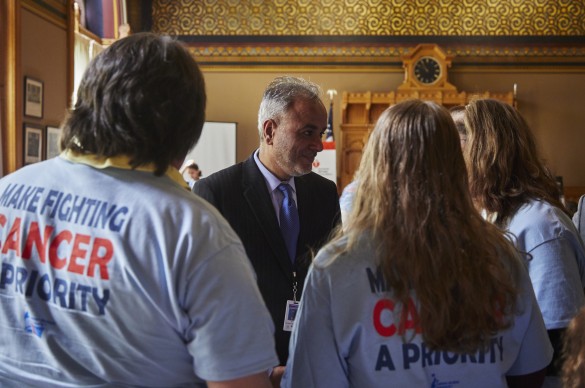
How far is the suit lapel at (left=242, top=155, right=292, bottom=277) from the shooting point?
2.66 meters

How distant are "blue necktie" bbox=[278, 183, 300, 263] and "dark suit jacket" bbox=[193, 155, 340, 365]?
0.07 ft

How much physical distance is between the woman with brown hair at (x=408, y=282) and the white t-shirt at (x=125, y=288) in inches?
10.2

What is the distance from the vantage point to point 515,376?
1765 millimetres

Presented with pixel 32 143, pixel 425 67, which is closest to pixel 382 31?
pixel 425 67

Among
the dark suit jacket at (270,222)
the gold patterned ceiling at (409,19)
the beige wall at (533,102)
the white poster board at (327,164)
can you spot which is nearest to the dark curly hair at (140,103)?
the dark suit jacket at (270,222)

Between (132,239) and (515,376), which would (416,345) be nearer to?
(515,376)

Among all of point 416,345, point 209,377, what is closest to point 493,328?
point 416,345

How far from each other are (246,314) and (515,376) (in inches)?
32.5

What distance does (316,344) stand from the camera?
158 centimetres

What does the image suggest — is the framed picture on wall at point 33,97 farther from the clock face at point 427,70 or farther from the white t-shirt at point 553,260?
the clock face at point 427,70

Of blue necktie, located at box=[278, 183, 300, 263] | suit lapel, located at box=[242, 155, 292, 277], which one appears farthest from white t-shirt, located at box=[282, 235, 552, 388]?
blue necktie, located at box=[278, 183, 300, 263]

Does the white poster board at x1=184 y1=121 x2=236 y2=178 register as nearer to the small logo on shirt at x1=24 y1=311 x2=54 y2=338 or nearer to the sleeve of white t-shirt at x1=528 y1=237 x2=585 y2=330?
the sleeve of white t-shirt at x1=528 y1=237 x2=585 y2=330

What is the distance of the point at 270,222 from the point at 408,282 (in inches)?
49.0

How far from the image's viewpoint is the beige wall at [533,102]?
1258cm
